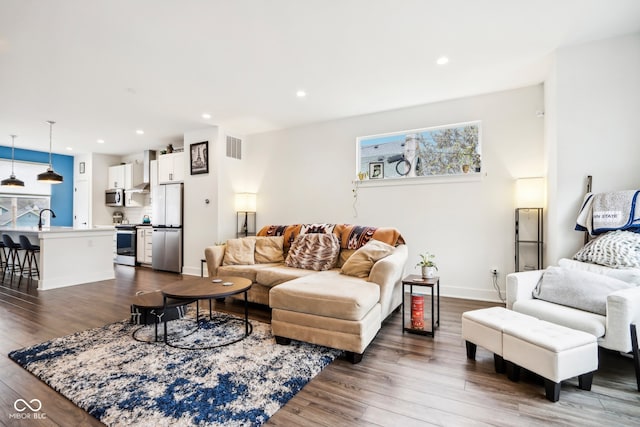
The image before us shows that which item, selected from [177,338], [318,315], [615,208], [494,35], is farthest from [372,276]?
[494,35]

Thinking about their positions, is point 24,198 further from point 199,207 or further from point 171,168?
point 199,207

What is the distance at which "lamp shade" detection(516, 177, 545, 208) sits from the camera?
3385 millimetres

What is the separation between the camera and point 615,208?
256 centimetres

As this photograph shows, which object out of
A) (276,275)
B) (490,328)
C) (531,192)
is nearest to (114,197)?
(276,275)

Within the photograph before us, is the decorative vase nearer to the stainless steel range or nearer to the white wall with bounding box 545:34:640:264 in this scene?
the white wall with bounding box 545:34:640:264

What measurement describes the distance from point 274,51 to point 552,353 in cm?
324

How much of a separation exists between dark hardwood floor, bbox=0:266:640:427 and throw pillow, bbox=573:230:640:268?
29.4 inches

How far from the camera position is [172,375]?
2.06 m

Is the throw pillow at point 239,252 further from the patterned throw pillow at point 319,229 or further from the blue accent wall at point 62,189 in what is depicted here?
the blue accent wall at point 62,189

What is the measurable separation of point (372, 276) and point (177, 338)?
1.87 m

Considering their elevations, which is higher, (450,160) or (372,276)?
(450,160)

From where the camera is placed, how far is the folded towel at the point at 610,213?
249cm

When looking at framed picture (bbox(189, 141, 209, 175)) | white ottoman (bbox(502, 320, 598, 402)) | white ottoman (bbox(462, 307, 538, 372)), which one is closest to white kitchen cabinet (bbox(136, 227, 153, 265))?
framed picture (bbox(189, 141, 209, 175))

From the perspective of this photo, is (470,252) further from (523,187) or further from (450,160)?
(450,160)
